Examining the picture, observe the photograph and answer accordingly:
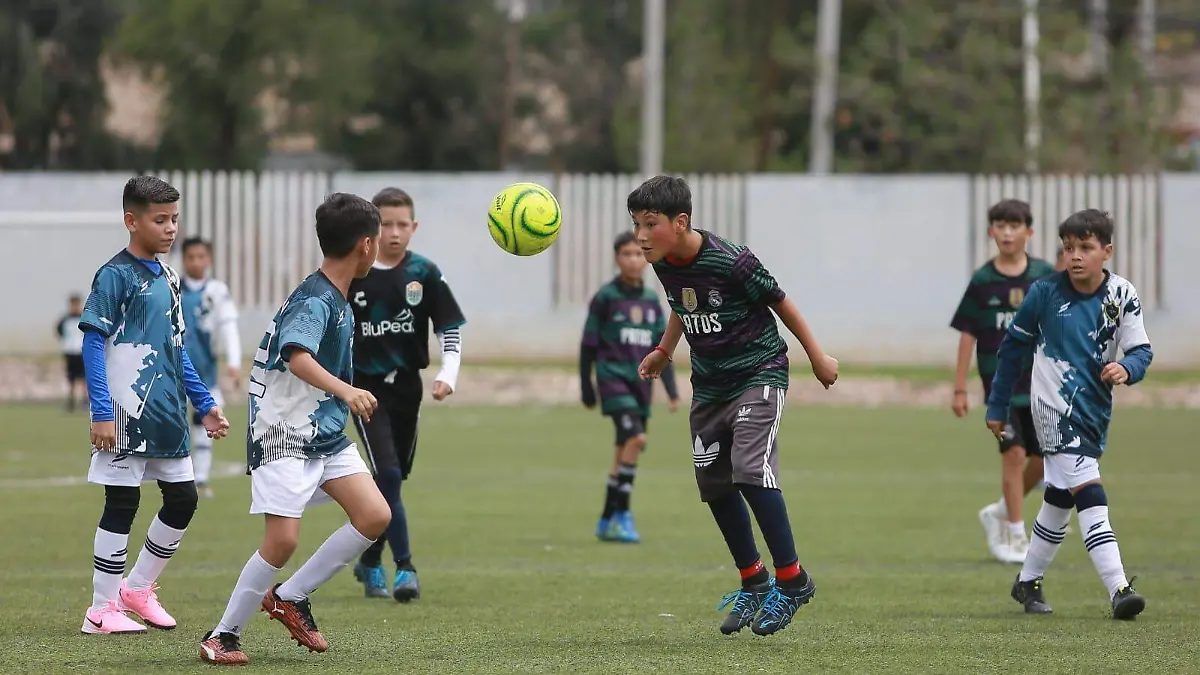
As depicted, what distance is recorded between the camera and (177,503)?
826 cm

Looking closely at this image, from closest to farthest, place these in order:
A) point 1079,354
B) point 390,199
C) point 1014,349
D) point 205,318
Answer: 1. point 1079,354
2. point 1014,349
3. point 390,199
4. point 205,318

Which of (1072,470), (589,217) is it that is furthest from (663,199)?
(589,217)

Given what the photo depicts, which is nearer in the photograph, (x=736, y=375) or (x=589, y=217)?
(x=736, y=375)

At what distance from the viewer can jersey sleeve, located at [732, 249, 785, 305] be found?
310 inches

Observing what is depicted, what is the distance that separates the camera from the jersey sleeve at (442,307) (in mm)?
9828

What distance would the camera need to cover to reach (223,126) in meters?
41.3

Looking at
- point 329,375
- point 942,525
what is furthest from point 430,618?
point 942,525

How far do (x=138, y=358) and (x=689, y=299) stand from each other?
99.9 inches

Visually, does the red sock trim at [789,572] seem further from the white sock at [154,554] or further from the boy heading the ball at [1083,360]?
the white sock at [154,554]

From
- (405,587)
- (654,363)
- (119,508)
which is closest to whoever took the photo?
(119,508)

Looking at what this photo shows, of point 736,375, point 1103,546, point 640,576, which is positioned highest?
point 736,375

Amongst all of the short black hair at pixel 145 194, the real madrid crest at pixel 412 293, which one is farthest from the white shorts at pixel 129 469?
the real madrid crest at pixel 412 293

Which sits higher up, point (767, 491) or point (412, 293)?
point (412, 293)

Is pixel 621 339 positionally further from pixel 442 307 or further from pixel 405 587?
pixel 405 587
